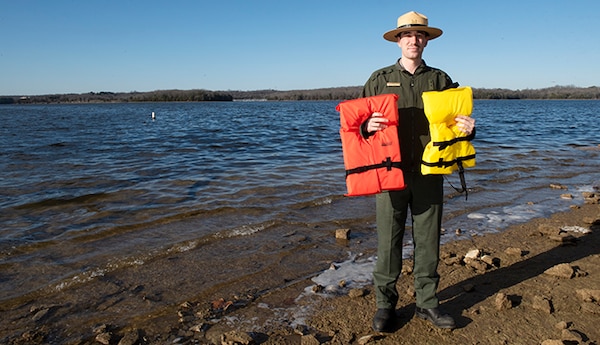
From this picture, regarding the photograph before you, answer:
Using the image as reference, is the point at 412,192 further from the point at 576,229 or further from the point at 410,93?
the point at 576,229

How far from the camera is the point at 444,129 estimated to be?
4.18 meters

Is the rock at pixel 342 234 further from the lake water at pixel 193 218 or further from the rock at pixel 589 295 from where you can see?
the rock at pixel 589 295

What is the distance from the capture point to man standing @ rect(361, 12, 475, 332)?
4.26 metres

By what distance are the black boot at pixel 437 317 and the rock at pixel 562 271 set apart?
6.66ft

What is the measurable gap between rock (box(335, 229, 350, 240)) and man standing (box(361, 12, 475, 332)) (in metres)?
3.08

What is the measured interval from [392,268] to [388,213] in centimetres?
59

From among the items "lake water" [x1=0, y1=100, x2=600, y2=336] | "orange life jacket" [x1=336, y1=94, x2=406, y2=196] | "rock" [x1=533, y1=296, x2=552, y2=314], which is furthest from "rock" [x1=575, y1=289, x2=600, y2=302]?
"lake water" [x1=0, y1=100, x2=600, y2=336]

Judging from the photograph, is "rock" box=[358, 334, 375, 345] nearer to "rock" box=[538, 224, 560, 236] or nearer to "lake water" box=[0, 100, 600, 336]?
A: "lake water" box=[0, 100, 600, 336]

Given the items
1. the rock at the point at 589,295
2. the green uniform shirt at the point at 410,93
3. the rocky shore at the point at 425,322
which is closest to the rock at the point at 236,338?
the rocky shore at the point at 425,322

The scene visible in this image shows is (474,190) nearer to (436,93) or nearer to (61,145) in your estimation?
(436,93)

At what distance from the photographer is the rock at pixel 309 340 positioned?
4.17 metres

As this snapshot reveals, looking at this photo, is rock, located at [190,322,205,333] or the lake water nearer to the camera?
rock, located at [190,322,205,333]

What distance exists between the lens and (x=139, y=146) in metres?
23.3

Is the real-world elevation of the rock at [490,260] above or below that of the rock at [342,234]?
above
